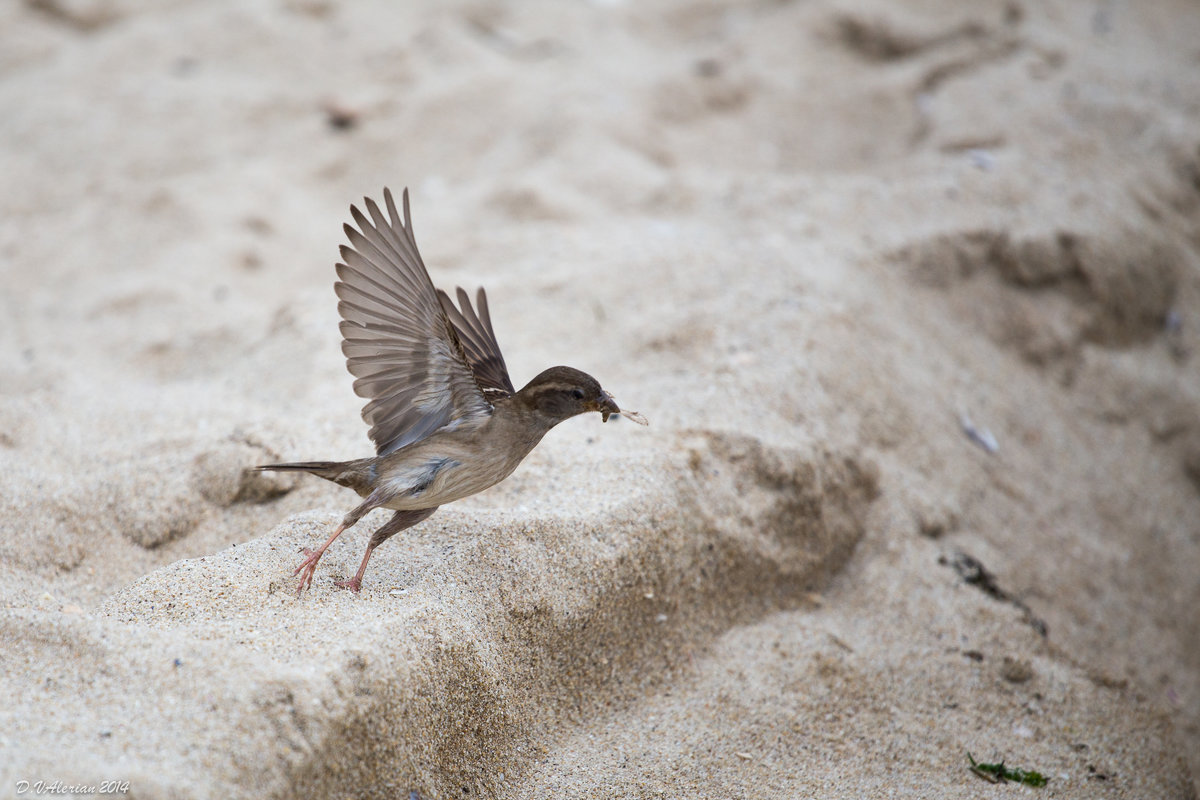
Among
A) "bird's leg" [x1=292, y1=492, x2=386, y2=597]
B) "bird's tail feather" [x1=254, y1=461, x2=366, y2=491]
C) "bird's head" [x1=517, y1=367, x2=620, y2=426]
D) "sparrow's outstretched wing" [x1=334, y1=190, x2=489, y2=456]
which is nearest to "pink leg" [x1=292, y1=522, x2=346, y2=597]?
"bird's leg" [x1=292, y1=492, x2=386, y2=597]

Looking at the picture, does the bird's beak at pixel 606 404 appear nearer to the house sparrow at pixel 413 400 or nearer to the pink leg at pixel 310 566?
the house sparrow at pixel 413 400

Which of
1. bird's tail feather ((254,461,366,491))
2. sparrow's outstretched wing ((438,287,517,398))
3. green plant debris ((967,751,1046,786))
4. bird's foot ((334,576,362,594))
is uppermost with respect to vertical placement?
sparrow's outstretched wing ((438,287,517,398))

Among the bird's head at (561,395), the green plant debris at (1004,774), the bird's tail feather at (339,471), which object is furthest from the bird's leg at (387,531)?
the green plant debris at (1004,774)

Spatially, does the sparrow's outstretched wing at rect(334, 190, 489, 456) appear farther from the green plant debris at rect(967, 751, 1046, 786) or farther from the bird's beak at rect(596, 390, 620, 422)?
the green plant debris at rect(967, 751, 1046, 786)

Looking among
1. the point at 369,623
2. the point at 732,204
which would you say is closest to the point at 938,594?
the point at 369,623

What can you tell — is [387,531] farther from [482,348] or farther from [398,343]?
[482,348]

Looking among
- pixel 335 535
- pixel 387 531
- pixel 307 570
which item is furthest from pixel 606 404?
pixel 307 570
